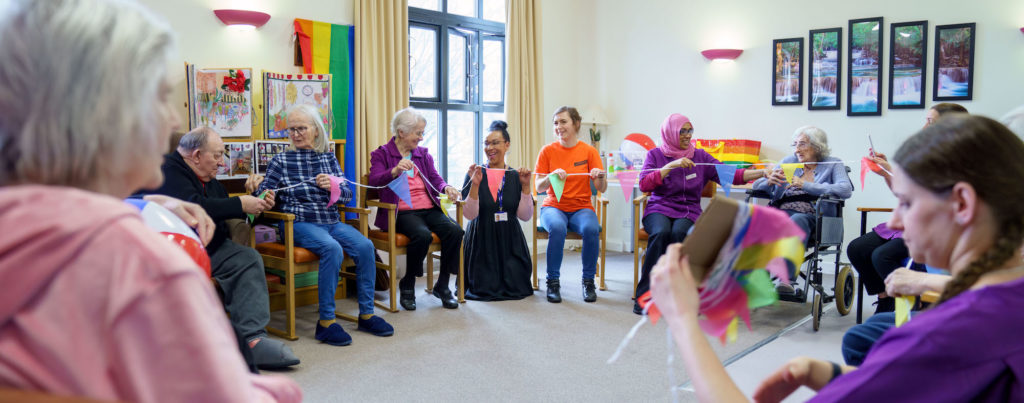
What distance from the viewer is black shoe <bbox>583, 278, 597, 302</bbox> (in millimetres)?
4548

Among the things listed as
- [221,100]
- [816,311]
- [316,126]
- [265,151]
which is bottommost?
[816,311]

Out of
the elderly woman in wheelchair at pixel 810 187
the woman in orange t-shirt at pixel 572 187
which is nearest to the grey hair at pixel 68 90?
the elderly woman in wheelchair at pixel 810 187

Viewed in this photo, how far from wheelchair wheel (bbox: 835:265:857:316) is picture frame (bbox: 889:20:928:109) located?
1724 mm

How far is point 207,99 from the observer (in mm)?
4105

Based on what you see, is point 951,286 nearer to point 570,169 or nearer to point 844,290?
point 844,290

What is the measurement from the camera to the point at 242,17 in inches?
172

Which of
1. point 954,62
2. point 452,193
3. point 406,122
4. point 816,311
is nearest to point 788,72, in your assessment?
point 954,62

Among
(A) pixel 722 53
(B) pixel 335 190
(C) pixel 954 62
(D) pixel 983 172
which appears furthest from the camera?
(A) pixel 722 53

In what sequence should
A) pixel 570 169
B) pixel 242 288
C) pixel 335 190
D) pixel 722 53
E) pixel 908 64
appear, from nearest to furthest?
pixel 242 288 < pixel 335 190 < pixel 570 169 < pixel 908 64 < pixel 722 53

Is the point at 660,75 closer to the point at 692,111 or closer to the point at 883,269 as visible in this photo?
the point at 692,111

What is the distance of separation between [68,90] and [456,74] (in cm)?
541

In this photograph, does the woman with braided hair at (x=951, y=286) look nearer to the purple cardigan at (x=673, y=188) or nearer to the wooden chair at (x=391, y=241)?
the wooden chair at (x=391, y=241)

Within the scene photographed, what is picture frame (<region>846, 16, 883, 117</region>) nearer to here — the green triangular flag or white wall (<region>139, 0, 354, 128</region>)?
the green triangular flag

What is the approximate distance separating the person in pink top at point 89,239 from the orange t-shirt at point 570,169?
4175 mm
